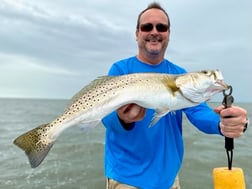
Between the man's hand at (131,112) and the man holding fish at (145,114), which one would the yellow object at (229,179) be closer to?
the man holding fish at (145,114)

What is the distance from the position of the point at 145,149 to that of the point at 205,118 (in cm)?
73

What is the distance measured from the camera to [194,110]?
398 centimetres

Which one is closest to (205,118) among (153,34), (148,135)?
(148,135)

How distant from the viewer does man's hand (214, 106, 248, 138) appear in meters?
2.84

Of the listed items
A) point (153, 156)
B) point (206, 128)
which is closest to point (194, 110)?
point (206, 128)

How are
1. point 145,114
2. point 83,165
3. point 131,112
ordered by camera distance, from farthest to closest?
point 83,165
point 145,114
point 131,112

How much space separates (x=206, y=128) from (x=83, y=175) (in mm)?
7995

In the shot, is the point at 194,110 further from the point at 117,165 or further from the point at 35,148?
the point at 35,148

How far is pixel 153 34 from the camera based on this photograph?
3885 mm

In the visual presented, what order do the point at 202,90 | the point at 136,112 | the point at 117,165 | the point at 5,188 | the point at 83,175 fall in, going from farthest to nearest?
the point at 83,175 < the point at 5,188 < the point at 117,165 < the point at 136,112 < the point at 202,90

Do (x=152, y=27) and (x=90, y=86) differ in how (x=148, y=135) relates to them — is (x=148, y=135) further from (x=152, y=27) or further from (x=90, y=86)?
(x=152, y=27)

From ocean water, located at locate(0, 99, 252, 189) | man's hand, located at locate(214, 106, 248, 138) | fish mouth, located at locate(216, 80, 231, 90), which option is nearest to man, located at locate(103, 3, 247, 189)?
man's hand, located at locate(214, 106, 248, 138)

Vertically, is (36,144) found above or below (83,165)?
above

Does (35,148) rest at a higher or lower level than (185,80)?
lower
